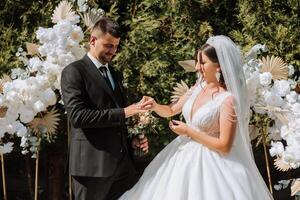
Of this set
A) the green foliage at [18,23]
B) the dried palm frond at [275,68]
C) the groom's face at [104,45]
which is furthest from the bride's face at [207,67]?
the green foliage at [18,23]

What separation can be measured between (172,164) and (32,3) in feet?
7.29

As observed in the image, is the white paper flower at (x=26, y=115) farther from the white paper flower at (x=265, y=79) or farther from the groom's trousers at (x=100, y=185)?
the white paper flower at (x=265, y=79)

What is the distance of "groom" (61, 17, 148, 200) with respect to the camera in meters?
3.05

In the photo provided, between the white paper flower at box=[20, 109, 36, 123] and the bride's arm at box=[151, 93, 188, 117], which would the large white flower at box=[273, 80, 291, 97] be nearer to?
the bride's arm at box=[151, 93, 188, 117]

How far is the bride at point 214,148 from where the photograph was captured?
3.05 metres

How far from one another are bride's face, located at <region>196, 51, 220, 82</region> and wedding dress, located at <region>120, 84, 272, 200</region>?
127mm

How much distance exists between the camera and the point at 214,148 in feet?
10.3

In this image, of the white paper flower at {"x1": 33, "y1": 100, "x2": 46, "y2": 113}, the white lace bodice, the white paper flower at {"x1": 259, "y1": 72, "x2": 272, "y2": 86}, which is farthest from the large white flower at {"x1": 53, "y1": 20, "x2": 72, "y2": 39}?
the white paper flower at {"x1": 259, "y1": 72, "x2": 272, "y2": 86}

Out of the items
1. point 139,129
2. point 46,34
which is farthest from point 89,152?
point 46,34

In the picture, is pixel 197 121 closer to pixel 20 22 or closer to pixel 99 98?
pixel 99 98

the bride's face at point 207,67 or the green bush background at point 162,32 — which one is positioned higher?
the green bush background at point 162,32

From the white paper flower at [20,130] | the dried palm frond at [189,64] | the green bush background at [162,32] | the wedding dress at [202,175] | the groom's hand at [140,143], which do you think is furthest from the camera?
the green bush background at [162,32]

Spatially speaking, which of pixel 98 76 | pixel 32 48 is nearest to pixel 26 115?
pixel 32 48

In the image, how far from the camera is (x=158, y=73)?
450cm
